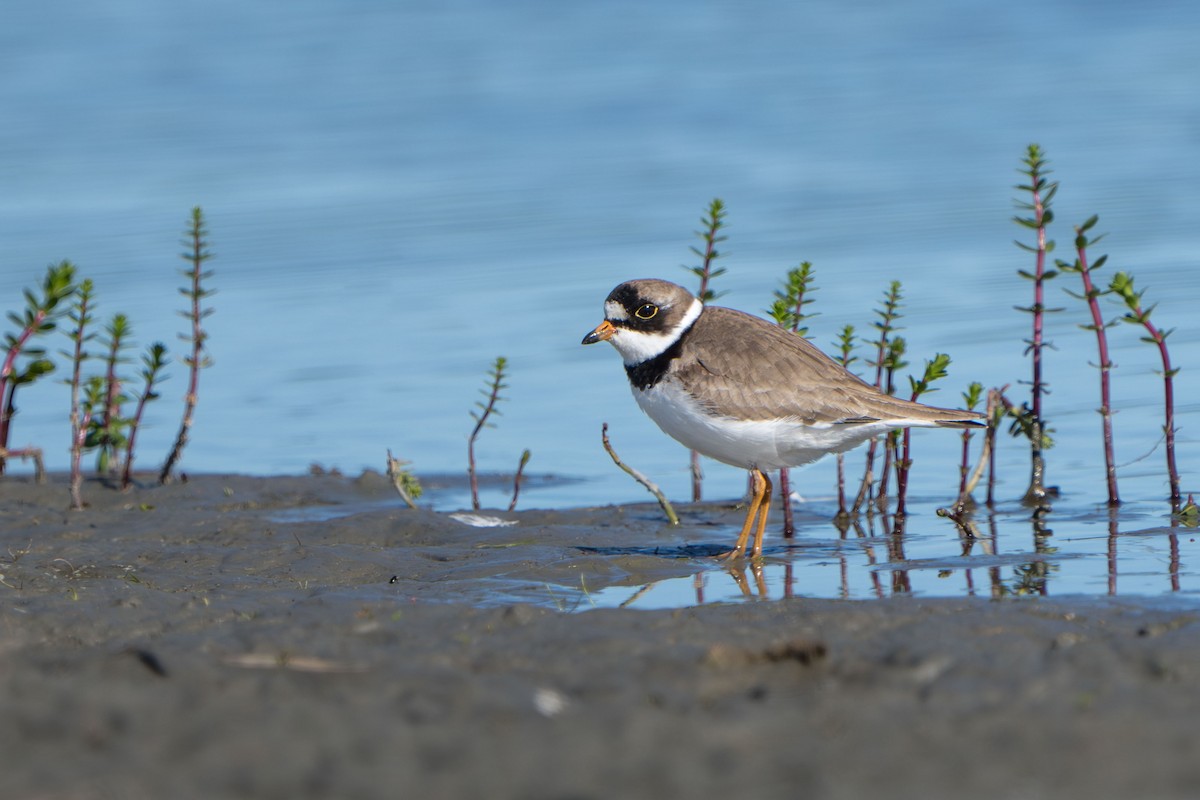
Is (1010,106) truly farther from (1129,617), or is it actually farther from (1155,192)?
(1129,617)

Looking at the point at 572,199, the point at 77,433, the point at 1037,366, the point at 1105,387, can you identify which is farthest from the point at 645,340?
the point at 572,199

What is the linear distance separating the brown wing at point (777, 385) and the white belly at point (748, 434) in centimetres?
6

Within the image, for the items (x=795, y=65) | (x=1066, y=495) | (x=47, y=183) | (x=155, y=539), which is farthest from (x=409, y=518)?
(x=795, y=65)

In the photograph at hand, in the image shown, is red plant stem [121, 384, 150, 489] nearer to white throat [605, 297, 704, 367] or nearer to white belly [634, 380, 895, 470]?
white throat [605, 297, 704, 367]

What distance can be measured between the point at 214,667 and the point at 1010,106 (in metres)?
20.3

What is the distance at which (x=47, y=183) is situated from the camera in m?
20.9

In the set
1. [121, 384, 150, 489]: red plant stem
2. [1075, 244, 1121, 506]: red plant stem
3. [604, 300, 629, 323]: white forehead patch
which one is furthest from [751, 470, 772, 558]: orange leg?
[121, 384, 150, 489]: red plant stem

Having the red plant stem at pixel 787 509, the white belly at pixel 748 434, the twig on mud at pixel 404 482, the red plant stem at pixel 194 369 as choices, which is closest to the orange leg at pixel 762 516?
the white belly at pixel 748 434

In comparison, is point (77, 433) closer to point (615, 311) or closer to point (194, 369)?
point (194, 369)

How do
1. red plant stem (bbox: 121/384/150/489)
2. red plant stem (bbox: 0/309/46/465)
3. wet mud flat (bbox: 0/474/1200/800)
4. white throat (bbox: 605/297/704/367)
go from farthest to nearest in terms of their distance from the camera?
1. red plant stem (bbox: 121/384/150/489)
2. red plant stem (bbox: 0/309/46/465)
3. white throat (bbox: 605/297/704/367)
4. wet mud flat (bbox: 0/474/1200/800)

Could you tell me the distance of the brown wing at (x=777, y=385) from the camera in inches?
317

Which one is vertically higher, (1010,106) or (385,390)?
(1010,106)

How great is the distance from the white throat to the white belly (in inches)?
11.5

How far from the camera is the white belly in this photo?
316 inches
